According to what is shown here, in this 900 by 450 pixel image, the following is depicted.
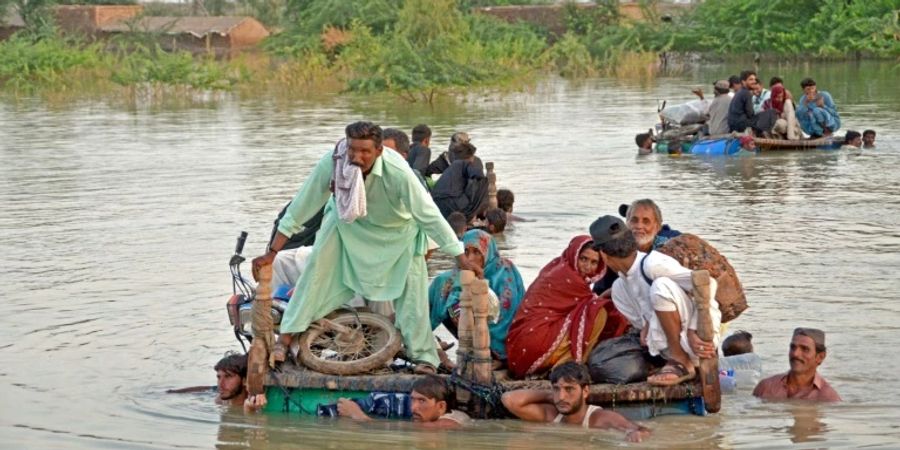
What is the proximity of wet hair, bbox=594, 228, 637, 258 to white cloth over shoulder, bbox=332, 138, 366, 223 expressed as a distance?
3.80ft

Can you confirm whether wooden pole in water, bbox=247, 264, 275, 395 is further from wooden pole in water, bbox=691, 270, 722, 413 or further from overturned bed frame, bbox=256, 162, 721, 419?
wooden pole in water, bbox=691, 270, 722, 413

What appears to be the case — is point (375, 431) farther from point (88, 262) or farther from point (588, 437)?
point (88, 262)

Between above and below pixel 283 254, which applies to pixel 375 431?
below

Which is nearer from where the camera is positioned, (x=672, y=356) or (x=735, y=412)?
(x=672, y=356)

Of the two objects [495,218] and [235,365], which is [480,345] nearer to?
[235,365]

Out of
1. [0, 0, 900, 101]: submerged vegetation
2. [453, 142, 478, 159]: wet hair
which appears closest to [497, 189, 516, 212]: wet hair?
[453, 142, 478, 159]: wet hair

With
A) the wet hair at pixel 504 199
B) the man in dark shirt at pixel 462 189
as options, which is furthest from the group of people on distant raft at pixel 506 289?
the wet hair at pixel 504 199

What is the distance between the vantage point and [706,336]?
746cm

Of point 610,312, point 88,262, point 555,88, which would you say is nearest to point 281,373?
point 610,312

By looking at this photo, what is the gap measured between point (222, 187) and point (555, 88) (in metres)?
20.1

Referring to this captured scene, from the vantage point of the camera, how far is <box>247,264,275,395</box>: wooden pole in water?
7.90 m

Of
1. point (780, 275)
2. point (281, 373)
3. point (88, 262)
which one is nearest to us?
point (281, 373)

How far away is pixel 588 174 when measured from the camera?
1959 cm

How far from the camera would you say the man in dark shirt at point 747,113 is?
1897cm
